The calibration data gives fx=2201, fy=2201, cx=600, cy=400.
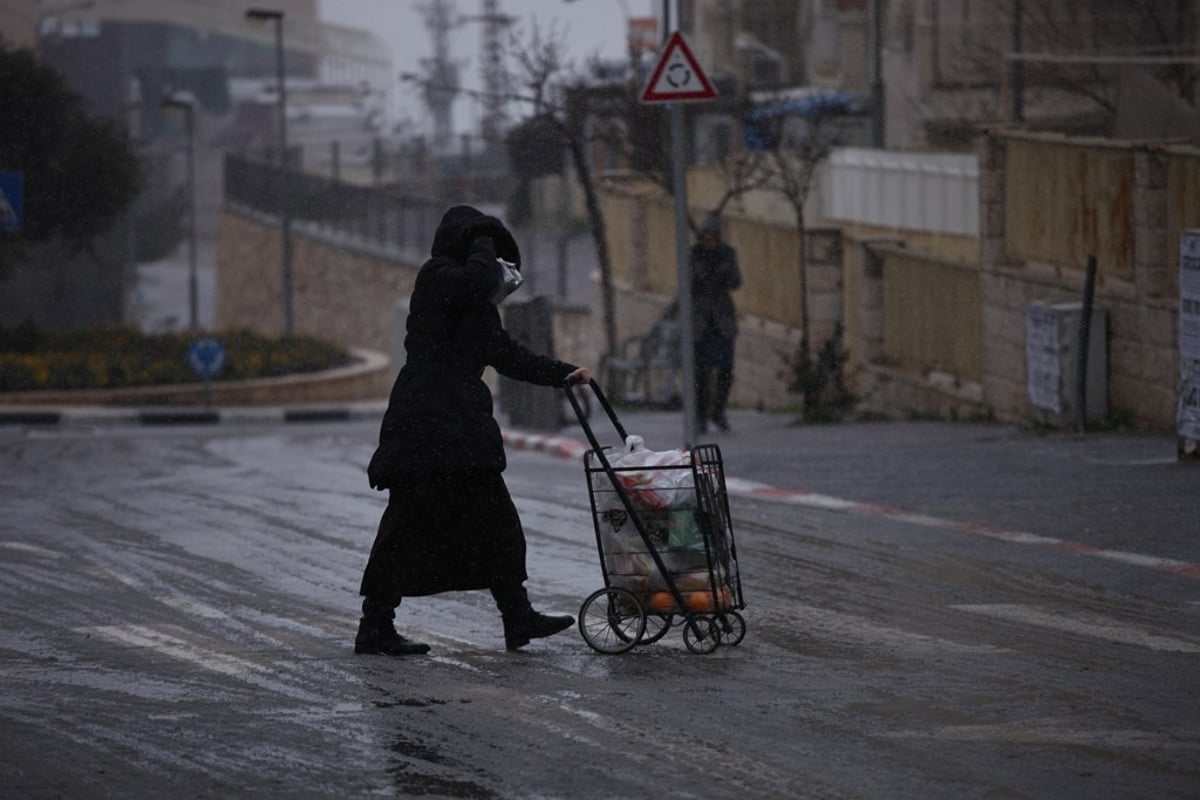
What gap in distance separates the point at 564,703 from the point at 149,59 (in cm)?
10913

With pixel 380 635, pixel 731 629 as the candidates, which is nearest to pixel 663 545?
pixel 731 629

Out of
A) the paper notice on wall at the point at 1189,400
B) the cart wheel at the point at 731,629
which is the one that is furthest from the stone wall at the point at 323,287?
the cart wheel at the point at 731,629

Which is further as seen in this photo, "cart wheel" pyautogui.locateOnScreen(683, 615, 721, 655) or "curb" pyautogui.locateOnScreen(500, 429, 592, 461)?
"curb" pyautogui.locateOnScreen(500, 429, 592, 461)

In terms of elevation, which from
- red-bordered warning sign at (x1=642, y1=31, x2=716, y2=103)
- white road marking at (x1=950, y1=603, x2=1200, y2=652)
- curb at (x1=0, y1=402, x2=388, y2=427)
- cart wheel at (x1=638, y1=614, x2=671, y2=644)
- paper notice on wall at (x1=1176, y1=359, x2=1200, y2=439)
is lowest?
curb at (x1=0, y1=402, x2=388, y2=427)

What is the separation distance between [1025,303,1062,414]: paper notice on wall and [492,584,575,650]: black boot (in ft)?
34.1

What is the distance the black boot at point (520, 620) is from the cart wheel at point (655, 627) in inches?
11.8

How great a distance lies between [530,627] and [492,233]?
4.94 feet

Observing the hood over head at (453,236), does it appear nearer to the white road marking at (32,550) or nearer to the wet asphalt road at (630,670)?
the wet asphalt road at (630,670)

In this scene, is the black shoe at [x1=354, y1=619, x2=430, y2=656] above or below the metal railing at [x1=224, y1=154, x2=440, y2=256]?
below

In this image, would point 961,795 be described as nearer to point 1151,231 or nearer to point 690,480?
point 690,480

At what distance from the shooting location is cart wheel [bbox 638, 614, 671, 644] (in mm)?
8281

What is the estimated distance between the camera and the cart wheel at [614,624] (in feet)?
27.0

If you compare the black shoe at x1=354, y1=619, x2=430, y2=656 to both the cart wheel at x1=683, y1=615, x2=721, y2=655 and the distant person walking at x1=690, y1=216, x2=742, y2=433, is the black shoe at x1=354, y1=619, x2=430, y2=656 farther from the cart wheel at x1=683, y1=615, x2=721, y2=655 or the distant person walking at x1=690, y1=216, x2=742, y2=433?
the distant person walking at x1=690, y1=216, x2=742, y2=433

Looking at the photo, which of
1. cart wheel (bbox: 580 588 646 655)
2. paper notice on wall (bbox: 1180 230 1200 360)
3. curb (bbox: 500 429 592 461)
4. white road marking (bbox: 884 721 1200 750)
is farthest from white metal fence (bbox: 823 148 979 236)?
white road marking (bbox: 884 721 1200 750)
